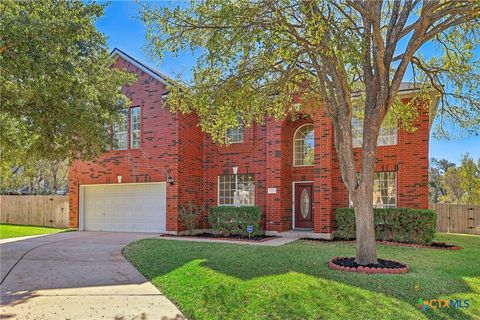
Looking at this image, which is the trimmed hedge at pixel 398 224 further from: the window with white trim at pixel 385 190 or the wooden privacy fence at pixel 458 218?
the wooden privacy fence at pixel 458 218

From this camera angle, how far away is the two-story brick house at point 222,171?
1494 cm

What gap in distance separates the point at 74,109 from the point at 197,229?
826cm

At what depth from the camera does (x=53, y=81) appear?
864 centimetres

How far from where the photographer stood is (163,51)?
8.77 meters

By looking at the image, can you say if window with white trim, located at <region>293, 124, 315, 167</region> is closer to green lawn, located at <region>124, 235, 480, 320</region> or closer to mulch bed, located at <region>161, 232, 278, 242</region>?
mulch bed, located at <region>161, 232, 278, 242</region>

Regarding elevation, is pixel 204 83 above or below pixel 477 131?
above

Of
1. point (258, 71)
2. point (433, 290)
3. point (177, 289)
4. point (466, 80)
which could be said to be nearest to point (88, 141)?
point (258, 71)

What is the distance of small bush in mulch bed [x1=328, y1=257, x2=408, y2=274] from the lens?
8164mm

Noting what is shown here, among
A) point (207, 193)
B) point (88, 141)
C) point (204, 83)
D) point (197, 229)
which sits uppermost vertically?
point (204, 83)

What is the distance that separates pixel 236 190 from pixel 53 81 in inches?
398

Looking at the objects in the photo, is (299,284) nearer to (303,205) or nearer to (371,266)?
(371,266)

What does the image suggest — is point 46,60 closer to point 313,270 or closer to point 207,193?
point 313,270

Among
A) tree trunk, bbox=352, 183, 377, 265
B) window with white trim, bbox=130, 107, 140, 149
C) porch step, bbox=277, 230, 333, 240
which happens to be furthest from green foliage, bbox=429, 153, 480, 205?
window with white trim, bbox=130, 107, 140, 149

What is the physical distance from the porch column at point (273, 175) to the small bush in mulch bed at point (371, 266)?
6.54m
